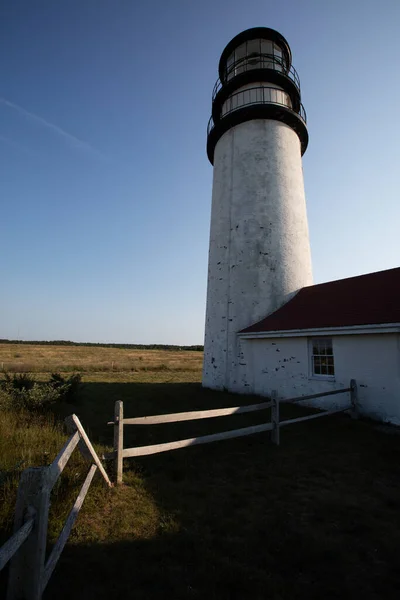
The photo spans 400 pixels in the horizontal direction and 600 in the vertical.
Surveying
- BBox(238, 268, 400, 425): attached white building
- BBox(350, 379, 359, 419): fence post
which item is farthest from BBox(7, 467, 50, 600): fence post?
BBox(350, 379, 359, 419): fence post

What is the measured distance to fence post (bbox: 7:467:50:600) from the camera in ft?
7.10

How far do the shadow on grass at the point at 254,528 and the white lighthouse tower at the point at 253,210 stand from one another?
7773mm

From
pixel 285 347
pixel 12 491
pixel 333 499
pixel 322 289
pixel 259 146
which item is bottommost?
pixel 333 499

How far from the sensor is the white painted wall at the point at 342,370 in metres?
9.05

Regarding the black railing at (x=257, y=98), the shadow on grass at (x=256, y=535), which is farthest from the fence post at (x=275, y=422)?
the black railing at (x=257, y=98)

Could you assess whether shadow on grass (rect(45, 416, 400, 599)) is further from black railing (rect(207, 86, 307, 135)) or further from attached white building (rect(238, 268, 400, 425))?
black railing (rect(207, 86, 307, 135))

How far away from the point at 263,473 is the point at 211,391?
9.26 m

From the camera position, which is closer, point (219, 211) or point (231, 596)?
point (231, 596)

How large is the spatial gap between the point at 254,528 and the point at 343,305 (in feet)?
30.5

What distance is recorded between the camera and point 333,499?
484cm

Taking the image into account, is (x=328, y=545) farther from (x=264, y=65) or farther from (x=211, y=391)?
(x=264, y=65)

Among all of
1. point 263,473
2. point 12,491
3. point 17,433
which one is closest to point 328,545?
point 263,473

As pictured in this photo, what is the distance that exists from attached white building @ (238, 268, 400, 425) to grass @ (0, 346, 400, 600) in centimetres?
243

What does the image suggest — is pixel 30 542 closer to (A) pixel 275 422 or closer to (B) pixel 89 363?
(A) pixel 275 422
